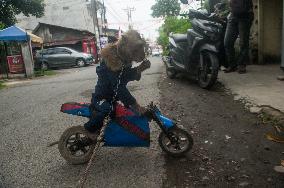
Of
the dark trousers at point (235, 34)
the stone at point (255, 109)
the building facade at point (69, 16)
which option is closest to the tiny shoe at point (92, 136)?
the stone at point (255, 109)

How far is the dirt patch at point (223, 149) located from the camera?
10.5 feet

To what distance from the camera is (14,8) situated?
29.6 m

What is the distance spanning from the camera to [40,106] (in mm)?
7641

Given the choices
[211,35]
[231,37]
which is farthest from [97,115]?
[231,37]

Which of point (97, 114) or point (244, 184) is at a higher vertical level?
point (97, 114)

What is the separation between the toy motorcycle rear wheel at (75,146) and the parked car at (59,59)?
954 inches

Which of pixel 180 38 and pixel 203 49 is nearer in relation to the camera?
pixel 203 49

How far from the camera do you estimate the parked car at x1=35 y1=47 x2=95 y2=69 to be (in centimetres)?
2722

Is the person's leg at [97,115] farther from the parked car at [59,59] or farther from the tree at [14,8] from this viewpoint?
the tree at [14,8]

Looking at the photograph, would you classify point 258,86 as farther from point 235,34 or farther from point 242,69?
point 242,69

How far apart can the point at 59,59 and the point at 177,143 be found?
2462cm

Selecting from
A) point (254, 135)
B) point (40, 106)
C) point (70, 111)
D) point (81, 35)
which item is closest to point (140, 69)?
point (70, 111)

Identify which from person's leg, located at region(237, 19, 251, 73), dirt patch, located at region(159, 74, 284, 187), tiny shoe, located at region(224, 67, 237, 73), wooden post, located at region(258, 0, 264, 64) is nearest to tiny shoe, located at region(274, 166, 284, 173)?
dirt patch, located at region(159, 74, 284, 187)

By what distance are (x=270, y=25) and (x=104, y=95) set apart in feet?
24.1
